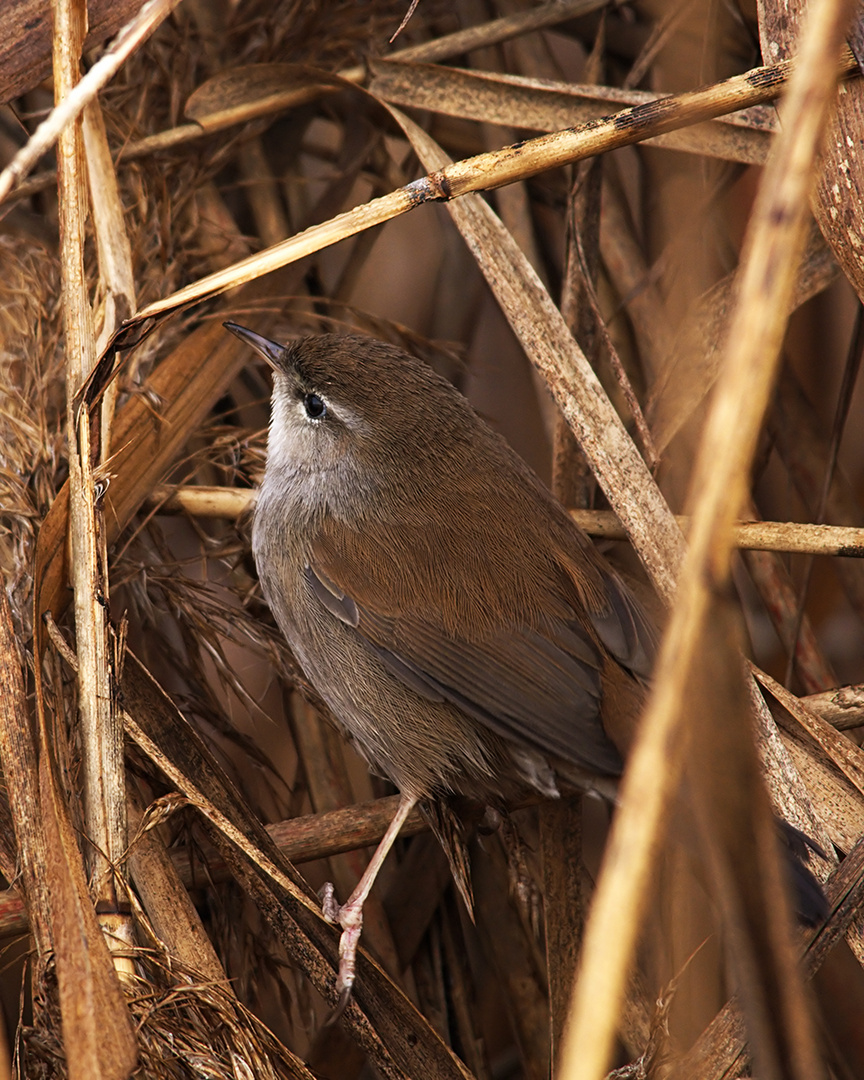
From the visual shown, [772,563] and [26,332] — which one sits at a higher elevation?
[26,332]

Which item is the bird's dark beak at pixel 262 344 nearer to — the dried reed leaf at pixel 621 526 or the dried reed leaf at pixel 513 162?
the dried reed leaf at pixel 621 526

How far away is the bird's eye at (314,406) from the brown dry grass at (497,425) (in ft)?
1.01

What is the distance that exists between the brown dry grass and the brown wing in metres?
0.23

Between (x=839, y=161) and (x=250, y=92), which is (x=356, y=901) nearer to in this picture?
(x=839, y=161)

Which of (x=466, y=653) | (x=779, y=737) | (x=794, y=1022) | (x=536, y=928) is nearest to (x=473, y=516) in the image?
(x=466, y=653)

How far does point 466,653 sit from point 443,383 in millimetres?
829

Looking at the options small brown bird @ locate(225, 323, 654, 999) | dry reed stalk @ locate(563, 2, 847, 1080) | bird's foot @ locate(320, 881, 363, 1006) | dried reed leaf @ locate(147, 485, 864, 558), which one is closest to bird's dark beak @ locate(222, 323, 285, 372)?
small brown bird @ locate(225, 323, 654, 999)

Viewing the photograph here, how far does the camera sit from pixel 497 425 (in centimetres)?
360

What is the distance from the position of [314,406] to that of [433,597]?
0.70 metres

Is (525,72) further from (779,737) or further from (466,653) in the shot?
(779,737)

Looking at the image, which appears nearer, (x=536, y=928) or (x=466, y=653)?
(x=466, y=653)

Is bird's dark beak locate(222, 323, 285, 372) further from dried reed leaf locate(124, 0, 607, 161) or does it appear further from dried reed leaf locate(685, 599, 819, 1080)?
dried reed leaf locate(685, 599, 819, 1080)

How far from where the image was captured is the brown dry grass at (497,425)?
1023 millimetres

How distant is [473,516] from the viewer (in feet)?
7.75
